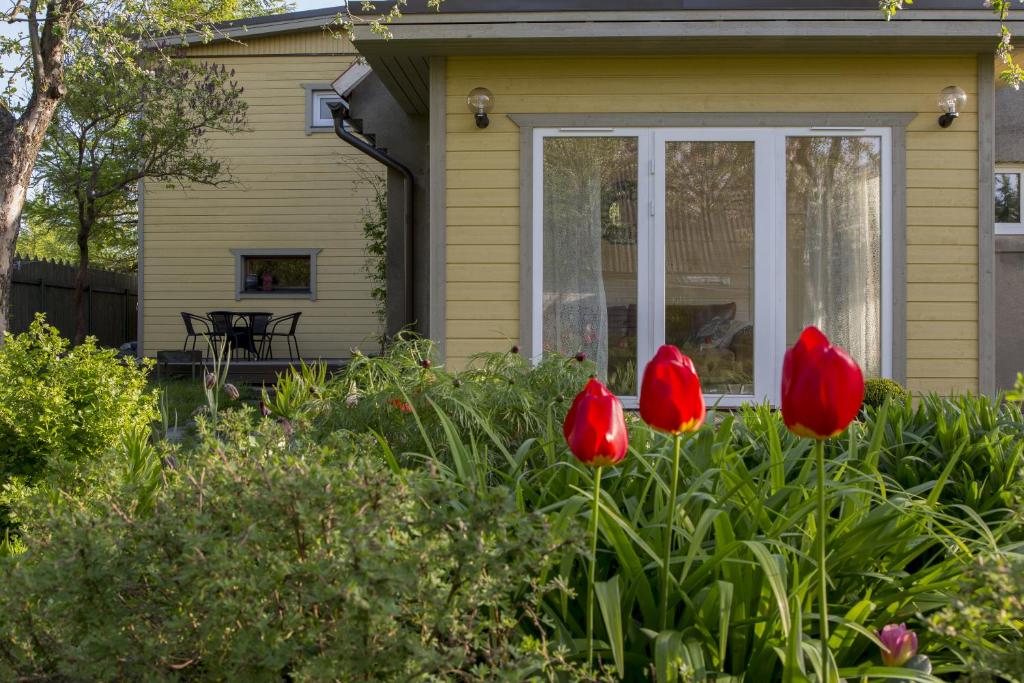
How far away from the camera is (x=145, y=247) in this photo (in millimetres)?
13453

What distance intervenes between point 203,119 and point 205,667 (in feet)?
39.6

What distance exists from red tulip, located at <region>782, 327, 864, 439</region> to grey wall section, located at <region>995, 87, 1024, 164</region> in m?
8.15

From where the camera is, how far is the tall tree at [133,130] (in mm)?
11662

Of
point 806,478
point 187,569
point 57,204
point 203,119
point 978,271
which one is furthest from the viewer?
point 57,204

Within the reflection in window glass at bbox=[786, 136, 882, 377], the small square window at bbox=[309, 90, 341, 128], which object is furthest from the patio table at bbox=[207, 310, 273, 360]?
the reflection in window glass at bbox=[786, 136, 882, 377]

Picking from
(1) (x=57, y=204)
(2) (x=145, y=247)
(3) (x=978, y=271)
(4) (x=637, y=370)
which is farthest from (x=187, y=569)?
(1) (x=57, y=204)

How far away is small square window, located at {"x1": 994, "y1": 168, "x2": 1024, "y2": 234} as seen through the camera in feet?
27.0

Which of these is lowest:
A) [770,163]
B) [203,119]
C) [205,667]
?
[205,667]

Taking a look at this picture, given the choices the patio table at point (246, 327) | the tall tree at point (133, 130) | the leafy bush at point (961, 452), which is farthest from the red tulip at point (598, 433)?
the tall tree at point (133, 130)

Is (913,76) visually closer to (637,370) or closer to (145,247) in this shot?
(637,370)

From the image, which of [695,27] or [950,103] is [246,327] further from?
[950,103]

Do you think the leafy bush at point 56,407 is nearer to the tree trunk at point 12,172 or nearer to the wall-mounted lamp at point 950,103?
the tree trunk at point 12,172

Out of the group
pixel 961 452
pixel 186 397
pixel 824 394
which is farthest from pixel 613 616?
pixel 186 397

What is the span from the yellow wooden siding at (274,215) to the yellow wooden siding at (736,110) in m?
7.54
